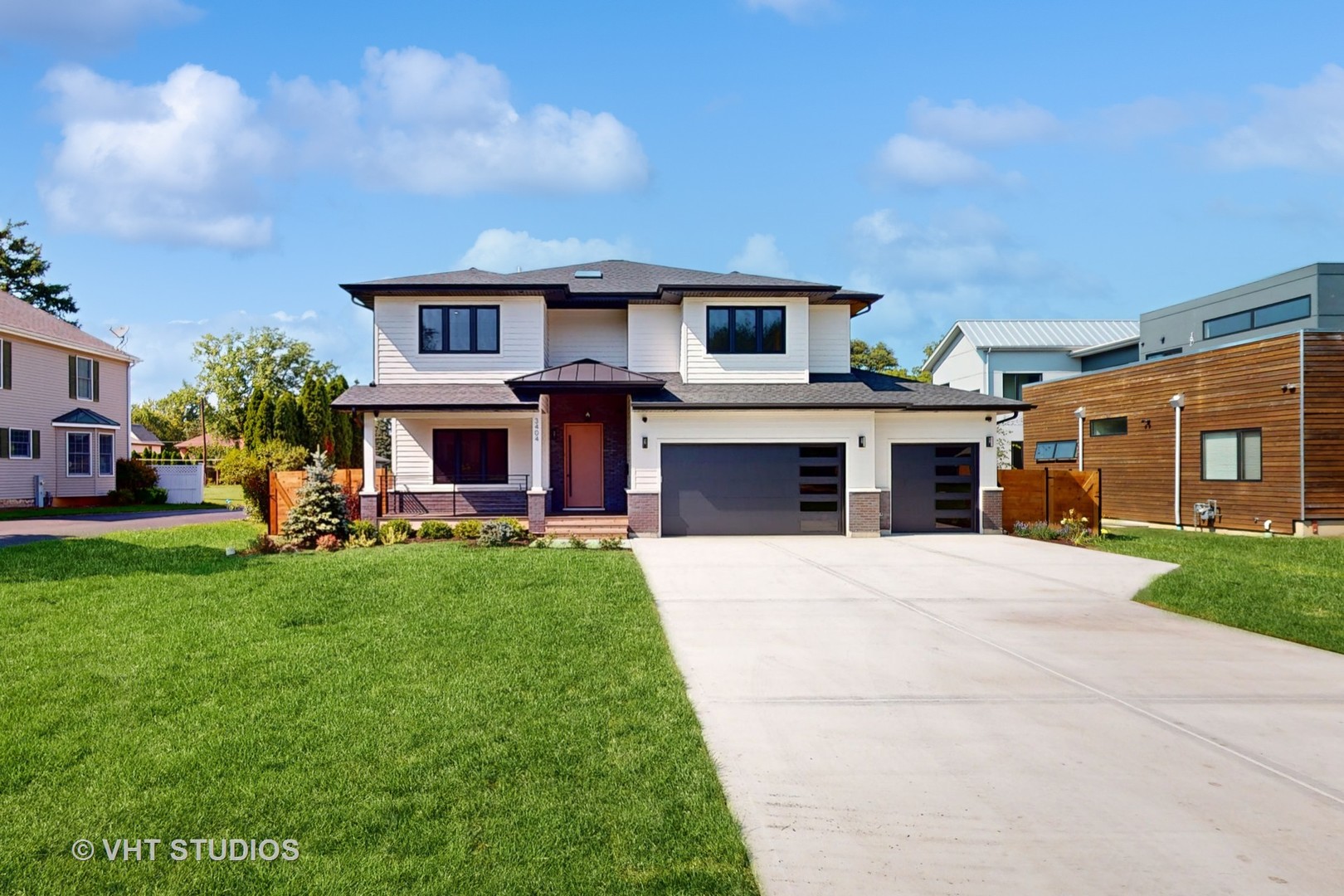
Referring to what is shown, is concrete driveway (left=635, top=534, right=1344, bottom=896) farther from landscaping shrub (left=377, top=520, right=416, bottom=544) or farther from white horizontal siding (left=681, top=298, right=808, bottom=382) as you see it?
white horizontal siding (left=681, top=298, right=808, bottom=382)

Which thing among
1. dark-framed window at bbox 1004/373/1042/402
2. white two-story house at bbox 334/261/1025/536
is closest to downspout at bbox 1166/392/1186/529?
white two-story house at bbox 334/261/1025/536

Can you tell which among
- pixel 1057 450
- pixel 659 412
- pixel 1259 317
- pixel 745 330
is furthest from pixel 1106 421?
pixel 659 412

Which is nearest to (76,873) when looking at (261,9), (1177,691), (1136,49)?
(1177,691)

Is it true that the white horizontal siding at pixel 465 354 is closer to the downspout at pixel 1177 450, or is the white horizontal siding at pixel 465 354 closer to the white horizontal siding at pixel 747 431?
the white horizontal siding at pixel 747 431

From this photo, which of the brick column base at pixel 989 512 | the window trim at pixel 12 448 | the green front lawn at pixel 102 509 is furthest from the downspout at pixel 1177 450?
the window trim at pixel 12 448

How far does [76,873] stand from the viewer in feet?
11.0

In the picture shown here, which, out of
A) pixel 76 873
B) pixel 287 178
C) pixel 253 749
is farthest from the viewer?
pixel 287 178

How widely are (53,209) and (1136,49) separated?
101ft

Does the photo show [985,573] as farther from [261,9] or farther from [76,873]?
[261,9]

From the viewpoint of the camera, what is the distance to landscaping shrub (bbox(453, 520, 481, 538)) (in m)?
16.6

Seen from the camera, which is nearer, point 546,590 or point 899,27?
point 546,590

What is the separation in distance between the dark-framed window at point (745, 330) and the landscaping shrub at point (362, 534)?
29.9 feet

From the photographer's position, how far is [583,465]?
65.4ft

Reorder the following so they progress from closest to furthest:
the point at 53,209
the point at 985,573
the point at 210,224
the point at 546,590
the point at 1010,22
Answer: the point at 546,590, the point at 985,573, the point at 1010,22, the point at 53,209, the point at 210,224
